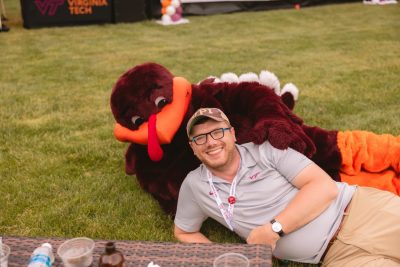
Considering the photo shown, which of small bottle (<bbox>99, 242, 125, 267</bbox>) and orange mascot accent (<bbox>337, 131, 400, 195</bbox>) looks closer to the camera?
small bottle (<bbox>99, 242, 125, 267</bbox>)

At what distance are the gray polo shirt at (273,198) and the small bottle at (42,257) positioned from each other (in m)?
0.89

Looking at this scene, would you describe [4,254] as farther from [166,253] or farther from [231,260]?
[231,260]

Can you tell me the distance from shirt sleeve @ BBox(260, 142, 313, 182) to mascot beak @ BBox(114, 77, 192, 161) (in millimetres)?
566

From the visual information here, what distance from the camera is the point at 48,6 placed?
10.2 m

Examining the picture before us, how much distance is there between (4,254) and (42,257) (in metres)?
0.22

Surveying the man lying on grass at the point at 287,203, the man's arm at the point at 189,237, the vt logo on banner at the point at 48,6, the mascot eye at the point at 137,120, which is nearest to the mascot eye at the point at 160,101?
the mascot eye at the point at 137,120

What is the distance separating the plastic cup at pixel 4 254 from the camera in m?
1.90

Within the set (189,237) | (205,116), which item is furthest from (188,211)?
(205,116)

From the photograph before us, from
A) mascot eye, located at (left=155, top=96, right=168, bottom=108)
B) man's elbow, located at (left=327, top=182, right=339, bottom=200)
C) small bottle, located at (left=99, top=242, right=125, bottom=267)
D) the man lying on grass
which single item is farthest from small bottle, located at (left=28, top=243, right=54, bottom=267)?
man's elbow, located at (left=327, top=182, right=339, bottom=200)

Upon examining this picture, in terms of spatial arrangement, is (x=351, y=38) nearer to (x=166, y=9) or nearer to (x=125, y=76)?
(x=166, y=9)

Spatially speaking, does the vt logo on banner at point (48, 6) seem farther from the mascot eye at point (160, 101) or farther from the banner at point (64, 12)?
the mascot eye at point (160, 101)

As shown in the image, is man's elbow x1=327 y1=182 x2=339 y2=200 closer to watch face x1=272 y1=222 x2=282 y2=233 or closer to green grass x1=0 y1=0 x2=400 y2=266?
watch face x1=272 y1=222 x2=282 y2=233

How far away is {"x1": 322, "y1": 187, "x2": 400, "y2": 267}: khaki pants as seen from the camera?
7.49 ft

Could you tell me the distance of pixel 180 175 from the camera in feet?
10.2
